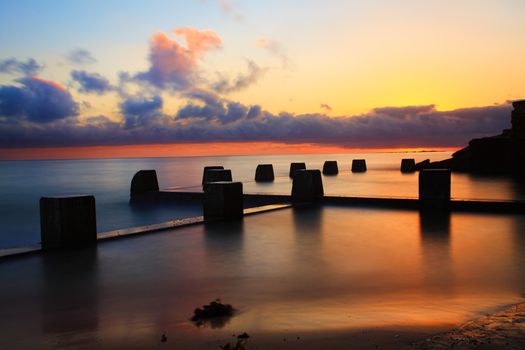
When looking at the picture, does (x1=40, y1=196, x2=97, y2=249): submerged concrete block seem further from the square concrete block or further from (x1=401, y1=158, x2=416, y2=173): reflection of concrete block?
(x1=401, y1=158, x2=416, y2=173): reflection of concrete block

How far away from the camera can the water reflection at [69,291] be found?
14.1 ft

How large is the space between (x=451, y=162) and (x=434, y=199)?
1071 inches

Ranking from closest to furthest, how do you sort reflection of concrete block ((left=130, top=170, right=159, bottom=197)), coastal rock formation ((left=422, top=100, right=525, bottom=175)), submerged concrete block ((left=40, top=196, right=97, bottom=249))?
submerged concrete block ((left=40, top=196, right=97, bottom=249)) → reflection of concrete block ((left=130, top=170, right=159, bottom=197)) → coastal rock formation ((left=422, top=100, right=525, bottom=175))

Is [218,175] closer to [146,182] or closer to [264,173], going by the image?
[146,182]

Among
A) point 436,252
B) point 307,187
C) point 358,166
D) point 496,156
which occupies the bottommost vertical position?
point 358,166

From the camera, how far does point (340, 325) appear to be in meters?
3.95

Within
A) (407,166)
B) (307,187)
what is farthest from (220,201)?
(407,166)

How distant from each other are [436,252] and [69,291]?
5.20 meters

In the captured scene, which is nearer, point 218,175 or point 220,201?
point 220,201

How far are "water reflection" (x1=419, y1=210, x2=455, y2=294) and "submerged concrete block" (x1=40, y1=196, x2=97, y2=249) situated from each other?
5.51 m

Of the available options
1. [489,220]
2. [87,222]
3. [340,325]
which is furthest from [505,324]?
[489,220]

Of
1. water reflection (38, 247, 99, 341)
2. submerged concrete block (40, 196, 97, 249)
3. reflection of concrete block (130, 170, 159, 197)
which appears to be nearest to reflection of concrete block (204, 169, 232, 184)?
reflection of concrete block (130, 170, 159, 197)

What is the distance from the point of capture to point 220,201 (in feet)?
36.1

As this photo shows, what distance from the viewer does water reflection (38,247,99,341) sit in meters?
4.30
